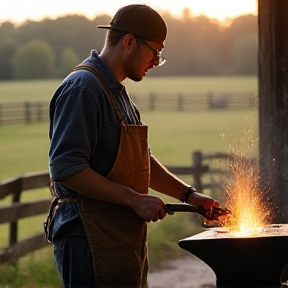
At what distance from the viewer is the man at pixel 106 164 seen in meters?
3.30

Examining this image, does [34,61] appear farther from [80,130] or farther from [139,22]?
[80,130]

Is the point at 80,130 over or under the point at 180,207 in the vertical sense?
over

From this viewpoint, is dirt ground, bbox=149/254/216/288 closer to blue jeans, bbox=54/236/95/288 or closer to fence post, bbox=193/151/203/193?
fence post, bbox=193/151/203/193

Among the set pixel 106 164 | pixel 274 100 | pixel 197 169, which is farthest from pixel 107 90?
pixel 197 169

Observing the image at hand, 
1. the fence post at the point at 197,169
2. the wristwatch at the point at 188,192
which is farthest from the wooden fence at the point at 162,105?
the wristwatch at the point at 188,192

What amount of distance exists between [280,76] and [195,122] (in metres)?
20.8

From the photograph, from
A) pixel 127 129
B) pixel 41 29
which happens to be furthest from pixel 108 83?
pixel 41 29

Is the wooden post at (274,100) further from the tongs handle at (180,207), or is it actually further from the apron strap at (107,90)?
the apron strap at (107,90)

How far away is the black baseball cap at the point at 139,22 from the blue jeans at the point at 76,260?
0.83 meters

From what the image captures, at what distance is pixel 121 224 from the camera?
349 centimetres

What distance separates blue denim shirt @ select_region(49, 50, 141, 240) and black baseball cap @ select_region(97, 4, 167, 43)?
0.17m

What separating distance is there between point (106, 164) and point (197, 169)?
642 cm

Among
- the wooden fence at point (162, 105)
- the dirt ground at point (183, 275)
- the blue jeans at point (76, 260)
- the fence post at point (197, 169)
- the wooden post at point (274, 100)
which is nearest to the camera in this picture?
the blue jeans at point (76, 260)

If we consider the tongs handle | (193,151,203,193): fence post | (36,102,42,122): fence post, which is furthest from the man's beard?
(36,102,42,122): fence post
